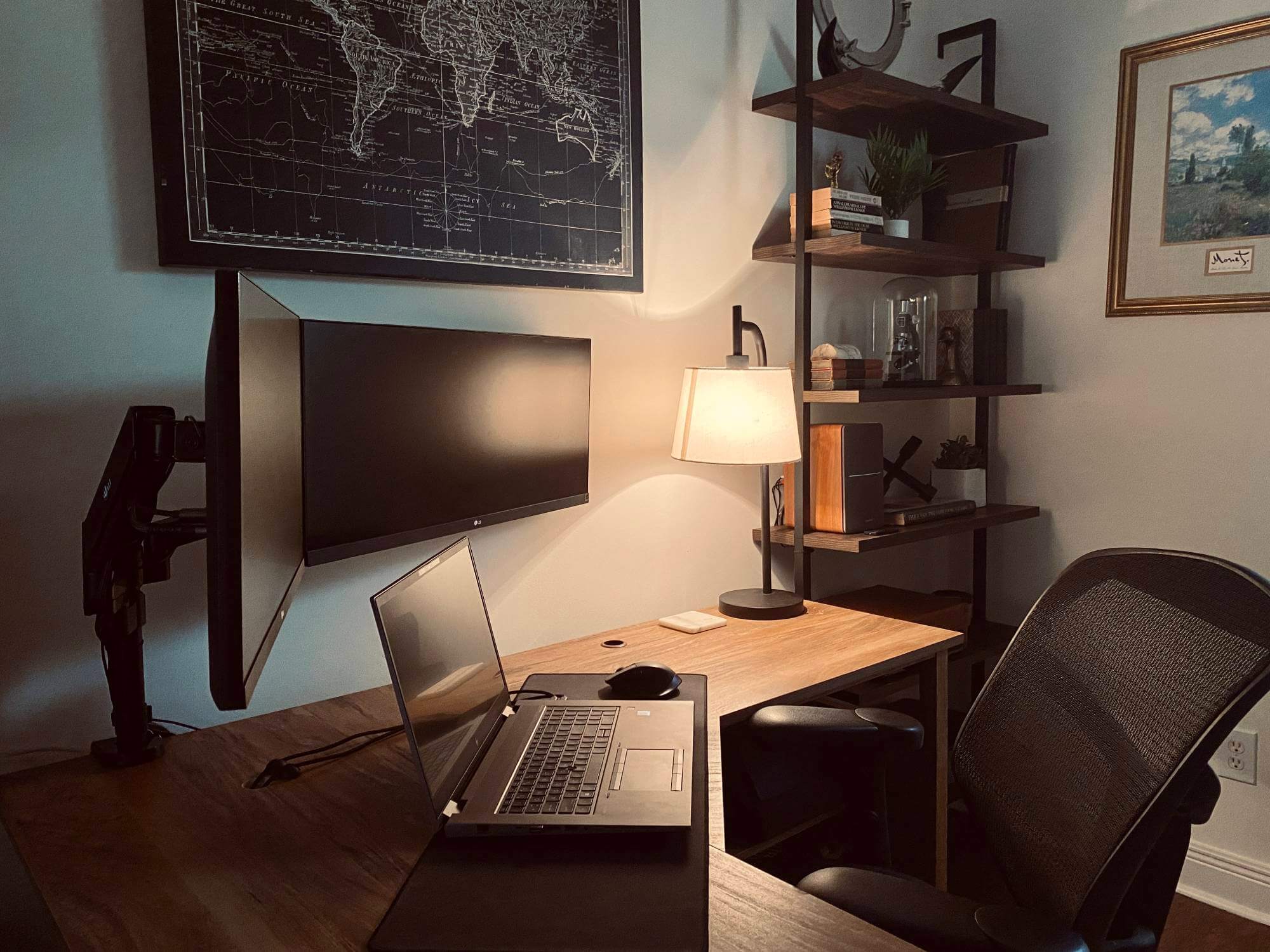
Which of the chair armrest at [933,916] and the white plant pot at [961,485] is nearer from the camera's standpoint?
the chair armrest at [933,916]

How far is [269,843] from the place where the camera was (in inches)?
41.8

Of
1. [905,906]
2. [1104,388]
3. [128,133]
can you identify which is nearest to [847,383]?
[1104,388]

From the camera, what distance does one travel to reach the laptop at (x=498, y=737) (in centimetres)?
104

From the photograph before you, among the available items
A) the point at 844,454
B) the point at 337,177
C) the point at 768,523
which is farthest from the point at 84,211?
the point at 844,454

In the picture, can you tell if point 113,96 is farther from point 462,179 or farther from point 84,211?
point 462,179

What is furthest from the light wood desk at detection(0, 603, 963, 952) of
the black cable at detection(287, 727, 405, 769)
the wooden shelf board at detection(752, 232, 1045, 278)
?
the wooden shelf board at detection(752, 232, 1045, 278)

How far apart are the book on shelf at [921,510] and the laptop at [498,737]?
1067 millimetres

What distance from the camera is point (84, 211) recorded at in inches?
52.4

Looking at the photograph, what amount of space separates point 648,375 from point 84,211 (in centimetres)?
114

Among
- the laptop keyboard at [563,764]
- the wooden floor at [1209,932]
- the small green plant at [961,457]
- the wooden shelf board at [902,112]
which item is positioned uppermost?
the wooden shelf board at [902,112]

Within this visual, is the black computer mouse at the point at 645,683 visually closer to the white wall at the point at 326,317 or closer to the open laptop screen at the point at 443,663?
the open laptop screen at the point at 443,663

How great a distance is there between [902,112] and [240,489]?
207 centimetres

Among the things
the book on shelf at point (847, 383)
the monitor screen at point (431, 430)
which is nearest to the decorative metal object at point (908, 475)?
the book on shelf at point (847, 383)
